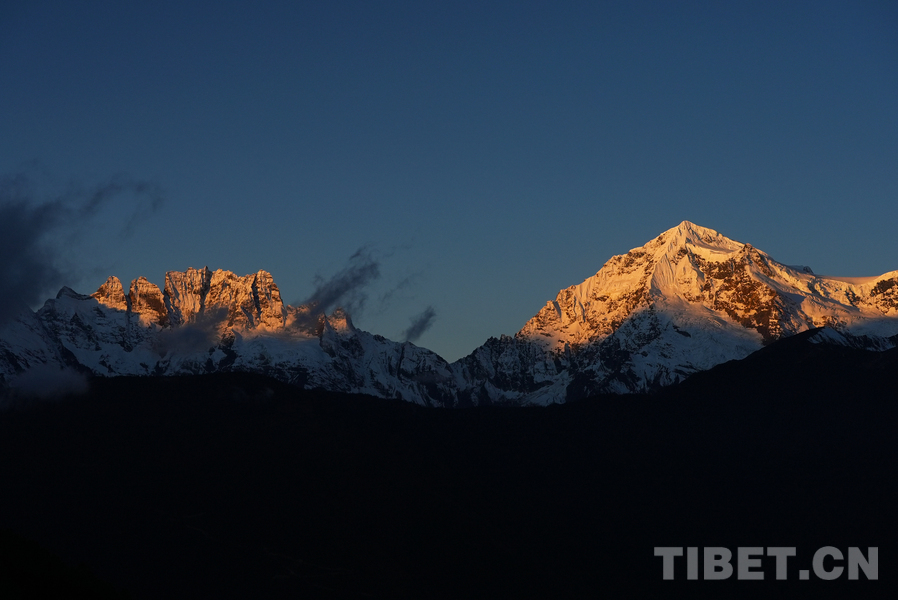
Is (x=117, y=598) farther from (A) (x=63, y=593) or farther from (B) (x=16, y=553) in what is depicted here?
(B) (x=16, y=553)

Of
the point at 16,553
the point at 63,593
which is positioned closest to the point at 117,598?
the point at 63,593

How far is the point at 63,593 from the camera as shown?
384 ft

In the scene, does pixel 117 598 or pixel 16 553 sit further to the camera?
pixel 16 553

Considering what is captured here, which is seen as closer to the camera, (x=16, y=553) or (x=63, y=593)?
(x=63, y=593)

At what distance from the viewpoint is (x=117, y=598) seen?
375 feet

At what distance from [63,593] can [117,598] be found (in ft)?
19.1

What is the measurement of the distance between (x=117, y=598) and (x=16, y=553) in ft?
61.2

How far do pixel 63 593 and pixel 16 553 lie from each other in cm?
1336

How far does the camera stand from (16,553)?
128 m
